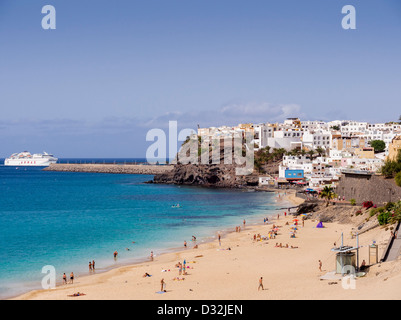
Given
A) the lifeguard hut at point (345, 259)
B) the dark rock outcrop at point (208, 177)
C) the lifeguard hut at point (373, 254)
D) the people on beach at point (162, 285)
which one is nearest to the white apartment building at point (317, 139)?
the dark rock outcrop at point (208, 177)

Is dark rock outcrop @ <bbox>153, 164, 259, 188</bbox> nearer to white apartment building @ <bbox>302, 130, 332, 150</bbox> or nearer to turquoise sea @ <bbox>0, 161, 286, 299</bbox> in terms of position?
white apartment building @ <bbox>302, 130, 332, 150</bbox>

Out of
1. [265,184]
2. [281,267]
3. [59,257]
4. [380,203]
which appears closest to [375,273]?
[281,267]

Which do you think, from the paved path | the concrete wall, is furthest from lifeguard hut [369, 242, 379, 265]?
the concrete wall

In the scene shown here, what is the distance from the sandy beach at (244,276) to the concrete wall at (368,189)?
27.6 ft

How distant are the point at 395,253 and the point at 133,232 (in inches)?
959

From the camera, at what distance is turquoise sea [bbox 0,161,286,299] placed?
96.5 ft

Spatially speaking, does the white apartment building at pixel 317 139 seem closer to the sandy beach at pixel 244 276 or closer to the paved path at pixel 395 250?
the sandy beach at pixel 244 276

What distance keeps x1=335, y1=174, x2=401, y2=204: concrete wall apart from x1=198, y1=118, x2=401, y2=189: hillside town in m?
14.4

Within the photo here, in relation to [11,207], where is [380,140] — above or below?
above

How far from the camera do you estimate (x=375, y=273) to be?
20188 millimetres

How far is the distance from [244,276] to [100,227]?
24.0 m

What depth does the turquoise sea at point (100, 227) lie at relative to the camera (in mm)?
29422

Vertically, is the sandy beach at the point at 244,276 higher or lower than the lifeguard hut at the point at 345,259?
lower
